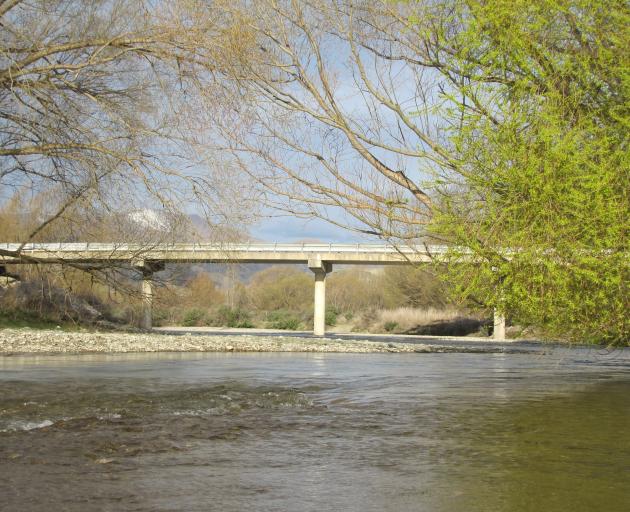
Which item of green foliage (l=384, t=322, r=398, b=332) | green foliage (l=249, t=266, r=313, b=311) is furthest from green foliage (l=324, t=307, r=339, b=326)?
green foliage (l=249, t=266, r=313, b=311)

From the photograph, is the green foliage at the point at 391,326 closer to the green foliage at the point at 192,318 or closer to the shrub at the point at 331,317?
the shrub at the point at 331,317

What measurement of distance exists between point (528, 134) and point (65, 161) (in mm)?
5547

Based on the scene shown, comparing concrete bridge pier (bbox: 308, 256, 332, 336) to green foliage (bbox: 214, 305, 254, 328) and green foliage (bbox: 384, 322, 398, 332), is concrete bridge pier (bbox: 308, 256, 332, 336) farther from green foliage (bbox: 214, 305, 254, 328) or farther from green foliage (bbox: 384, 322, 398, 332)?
green foliage (bbox: 214, 305, 254, 328)

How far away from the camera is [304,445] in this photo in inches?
264

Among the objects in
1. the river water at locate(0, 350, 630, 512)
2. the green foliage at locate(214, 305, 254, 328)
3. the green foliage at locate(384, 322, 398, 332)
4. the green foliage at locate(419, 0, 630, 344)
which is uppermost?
the green foliage at locate(419, 0, 630, 344)

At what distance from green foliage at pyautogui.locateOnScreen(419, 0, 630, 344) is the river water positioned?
1.50 meters

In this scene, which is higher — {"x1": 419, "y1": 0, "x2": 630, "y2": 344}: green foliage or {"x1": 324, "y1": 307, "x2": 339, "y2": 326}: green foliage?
{"x1": 419, "y1": 0, "x2": 630, "y2": 344}: green foliage

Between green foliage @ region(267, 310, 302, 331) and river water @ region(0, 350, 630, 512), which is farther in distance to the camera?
green foliage @ region(267, 310, 302, 331)

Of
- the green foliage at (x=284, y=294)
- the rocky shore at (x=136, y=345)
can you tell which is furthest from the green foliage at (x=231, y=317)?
the rocky shore at (x=136, y=345)

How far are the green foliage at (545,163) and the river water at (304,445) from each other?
1503 millimetres

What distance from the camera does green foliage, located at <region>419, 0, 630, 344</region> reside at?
767cm

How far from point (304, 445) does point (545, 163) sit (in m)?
3.55

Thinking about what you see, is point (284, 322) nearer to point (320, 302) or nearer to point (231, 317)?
point (231, 317)

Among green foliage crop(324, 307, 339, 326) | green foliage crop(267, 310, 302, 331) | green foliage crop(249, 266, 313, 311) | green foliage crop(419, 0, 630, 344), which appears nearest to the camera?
green foliage crop(419, 0, 630, 344)
